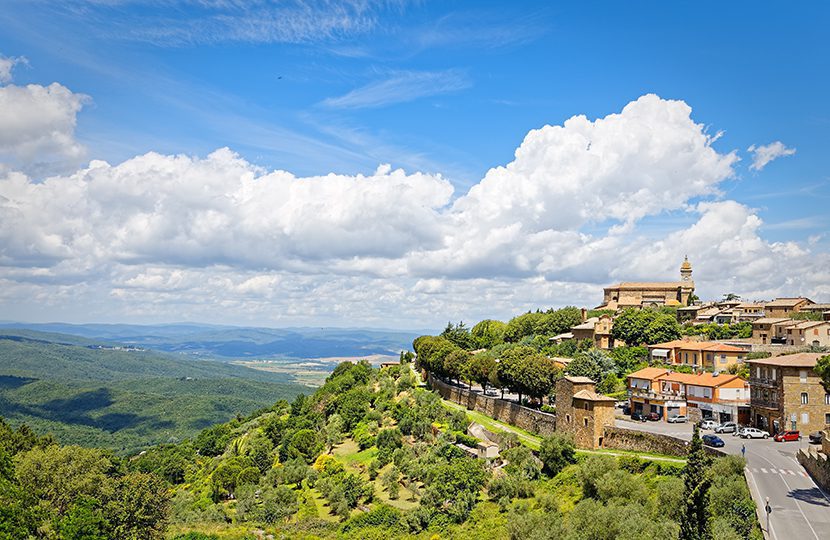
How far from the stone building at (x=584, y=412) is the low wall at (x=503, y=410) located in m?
2.23

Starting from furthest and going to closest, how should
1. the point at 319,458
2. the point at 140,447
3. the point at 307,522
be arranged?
the point at 140,447, the point at 319,458, the point at 307,522

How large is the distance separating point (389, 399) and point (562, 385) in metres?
34.2

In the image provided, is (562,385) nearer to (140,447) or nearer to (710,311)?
(710,311)

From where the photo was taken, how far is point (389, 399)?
77938 millimetres

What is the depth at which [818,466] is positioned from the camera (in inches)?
Result: 1289

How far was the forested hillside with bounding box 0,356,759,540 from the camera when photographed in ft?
101

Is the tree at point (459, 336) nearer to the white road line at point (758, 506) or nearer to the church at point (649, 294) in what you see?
the church at point (649, 294)

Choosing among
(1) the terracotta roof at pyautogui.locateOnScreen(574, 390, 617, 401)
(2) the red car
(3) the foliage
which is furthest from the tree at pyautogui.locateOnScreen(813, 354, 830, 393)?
(3) the foliage

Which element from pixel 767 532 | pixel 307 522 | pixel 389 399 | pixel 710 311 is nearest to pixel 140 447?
pixel 389 399

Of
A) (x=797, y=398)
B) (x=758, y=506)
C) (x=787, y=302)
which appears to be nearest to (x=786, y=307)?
(x=787, y=302)

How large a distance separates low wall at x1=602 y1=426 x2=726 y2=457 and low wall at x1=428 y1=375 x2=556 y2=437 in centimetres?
502

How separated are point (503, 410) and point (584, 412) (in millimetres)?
15310

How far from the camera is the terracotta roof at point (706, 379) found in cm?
5269

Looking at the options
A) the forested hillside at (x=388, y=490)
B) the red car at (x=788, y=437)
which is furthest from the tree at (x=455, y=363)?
the red car at (x=788, y=437)
